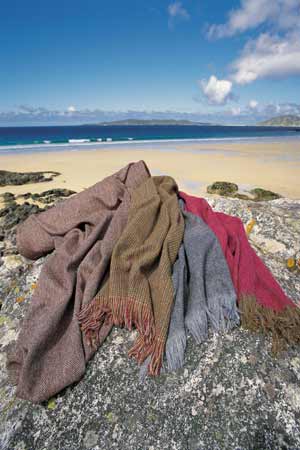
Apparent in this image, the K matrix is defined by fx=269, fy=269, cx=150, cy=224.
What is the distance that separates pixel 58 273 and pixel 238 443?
54.1 inches

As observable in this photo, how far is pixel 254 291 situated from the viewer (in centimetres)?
182

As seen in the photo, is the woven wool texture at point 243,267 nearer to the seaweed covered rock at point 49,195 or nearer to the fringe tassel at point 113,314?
the fringe tassel at point 113,314

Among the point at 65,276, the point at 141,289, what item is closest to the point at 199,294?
the point at 141,289

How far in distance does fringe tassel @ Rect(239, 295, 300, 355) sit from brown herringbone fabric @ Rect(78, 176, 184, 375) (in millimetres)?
504

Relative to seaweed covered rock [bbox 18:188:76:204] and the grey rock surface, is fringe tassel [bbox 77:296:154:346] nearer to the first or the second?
the grey rock surface

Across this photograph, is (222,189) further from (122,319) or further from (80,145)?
(80,145)

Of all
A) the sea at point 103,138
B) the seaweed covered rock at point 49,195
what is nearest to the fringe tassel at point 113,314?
the seaweed covered rock at point 49,195

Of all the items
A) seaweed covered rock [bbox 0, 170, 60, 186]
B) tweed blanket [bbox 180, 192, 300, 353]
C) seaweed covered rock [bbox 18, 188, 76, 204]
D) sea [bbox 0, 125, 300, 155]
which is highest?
tweed blanket [bbox 180, 192, 300, 353]

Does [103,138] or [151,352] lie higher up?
[151,352]

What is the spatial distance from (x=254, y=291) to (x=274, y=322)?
0.25 metres

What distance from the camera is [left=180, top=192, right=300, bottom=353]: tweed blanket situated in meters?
1.61

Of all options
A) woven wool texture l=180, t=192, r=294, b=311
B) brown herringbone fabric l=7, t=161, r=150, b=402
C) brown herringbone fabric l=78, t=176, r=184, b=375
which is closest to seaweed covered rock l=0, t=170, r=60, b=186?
brown herringbone fabric l=7, t=161, r=150, b=402

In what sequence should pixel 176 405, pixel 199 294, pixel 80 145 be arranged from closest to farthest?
1. pixel 176 405
2. pixel 199 294
3. pixel 80 145

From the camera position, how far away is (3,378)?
5.17 ft
